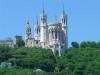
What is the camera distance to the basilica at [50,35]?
15700 centimetres

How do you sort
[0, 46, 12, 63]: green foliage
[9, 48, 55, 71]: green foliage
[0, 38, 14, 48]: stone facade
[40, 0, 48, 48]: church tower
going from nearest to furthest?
[9, 48, 55, 71]: green foliage
[0, 46, 12, 63]: green foliage
[40, 0, 48, 48]: church tower
[0, 38, 14, 48]: stone facade

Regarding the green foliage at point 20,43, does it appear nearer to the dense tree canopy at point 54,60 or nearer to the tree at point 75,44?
the tree at point 75,44

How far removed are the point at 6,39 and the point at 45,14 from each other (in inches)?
577

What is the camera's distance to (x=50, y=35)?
15950 centimetres

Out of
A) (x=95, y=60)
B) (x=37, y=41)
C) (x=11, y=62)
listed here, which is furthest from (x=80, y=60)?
(x=37, y=41)

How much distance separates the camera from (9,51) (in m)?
146

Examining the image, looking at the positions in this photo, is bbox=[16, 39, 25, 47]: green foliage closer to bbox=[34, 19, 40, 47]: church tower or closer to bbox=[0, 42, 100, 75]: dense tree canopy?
bbox=[34, 19, 40, 47]: church tower

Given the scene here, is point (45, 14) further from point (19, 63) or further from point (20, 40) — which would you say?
point (19, 63)

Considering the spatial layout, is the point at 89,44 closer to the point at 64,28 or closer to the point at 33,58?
the point at 64,28

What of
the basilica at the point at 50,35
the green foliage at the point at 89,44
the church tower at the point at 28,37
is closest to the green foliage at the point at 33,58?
the basilica at the point at 50,35

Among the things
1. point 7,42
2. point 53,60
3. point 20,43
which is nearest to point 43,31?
point 20,43

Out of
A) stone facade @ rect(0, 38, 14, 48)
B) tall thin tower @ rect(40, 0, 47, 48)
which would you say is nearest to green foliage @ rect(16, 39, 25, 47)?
stone facade @ rect(0, 38, 14, 48)

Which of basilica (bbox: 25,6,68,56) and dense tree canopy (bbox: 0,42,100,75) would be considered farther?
basilica (bbox: 25,6,68,56)

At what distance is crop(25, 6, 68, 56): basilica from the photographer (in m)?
157
